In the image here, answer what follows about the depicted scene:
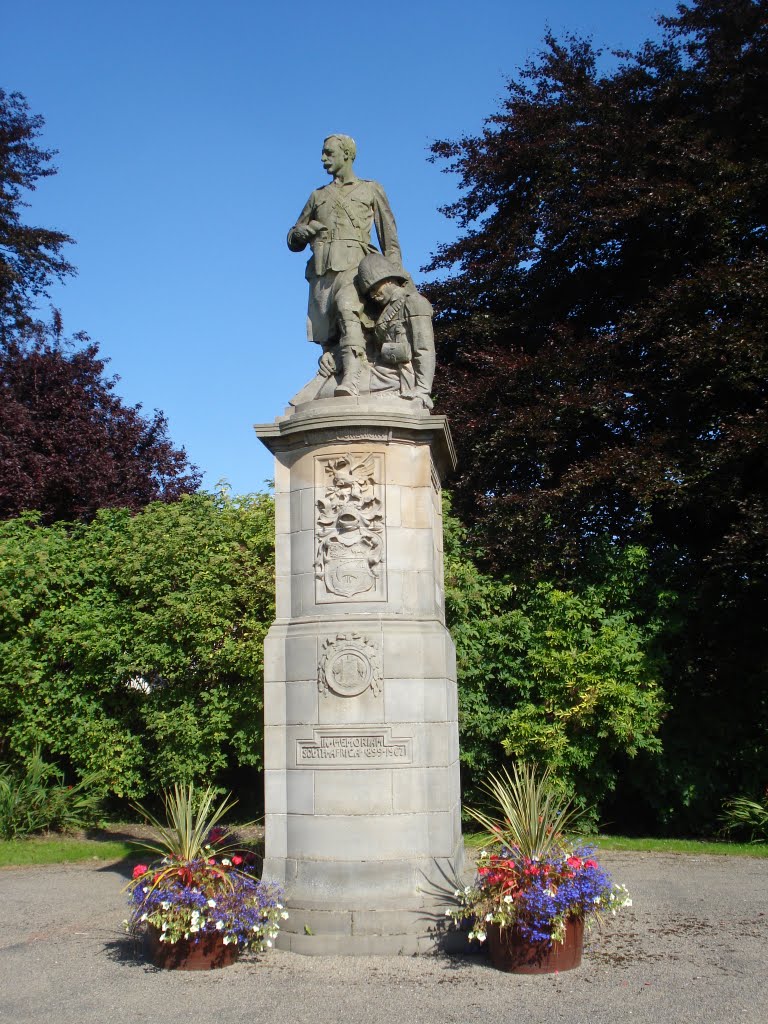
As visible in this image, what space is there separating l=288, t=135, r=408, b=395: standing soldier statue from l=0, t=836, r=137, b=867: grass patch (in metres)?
7.24

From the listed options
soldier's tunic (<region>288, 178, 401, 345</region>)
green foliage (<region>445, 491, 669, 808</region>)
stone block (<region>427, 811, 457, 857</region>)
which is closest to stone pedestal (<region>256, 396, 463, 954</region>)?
stone block (<region>427, 811, 457, 857</region>)

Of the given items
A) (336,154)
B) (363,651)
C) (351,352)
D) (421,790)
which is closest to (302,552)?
(363,651)

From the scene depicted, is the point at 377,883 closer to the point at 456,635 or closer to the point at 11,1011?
the point at 11,1011

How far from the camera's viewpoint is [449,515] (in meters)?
14.9

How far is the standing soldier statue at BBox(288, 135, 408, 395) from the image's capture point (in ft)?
27.9

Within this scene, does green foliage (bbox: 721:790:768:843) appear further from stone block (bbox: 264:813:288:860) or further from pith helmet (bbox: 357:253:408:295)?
pith helmet (bbox: 357:253:408:295)

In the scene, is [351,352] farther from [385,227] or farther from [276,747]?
[276,747]

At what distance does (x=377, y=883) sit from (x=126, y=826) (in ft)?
27.8

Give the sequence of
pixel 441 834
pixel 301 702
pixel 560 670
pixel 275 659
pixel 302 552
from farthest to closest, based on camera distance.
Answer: pixel 560 670, pixel 302 552, pixel 275 659, pixel 301 702, pixel 441 834

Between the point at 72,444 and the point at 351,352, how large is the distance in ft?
41.7

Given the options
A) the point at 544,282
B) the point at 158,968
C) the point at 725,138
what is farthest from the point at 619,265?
the point at 158,968

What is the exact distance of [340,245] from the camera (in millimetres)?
8773

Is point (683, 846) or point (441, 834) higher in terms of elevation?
point (441, 834)

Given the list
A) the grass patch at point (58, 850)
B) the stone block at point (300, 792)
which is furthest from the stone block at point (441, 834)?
the grass patch at point (58, 850)
